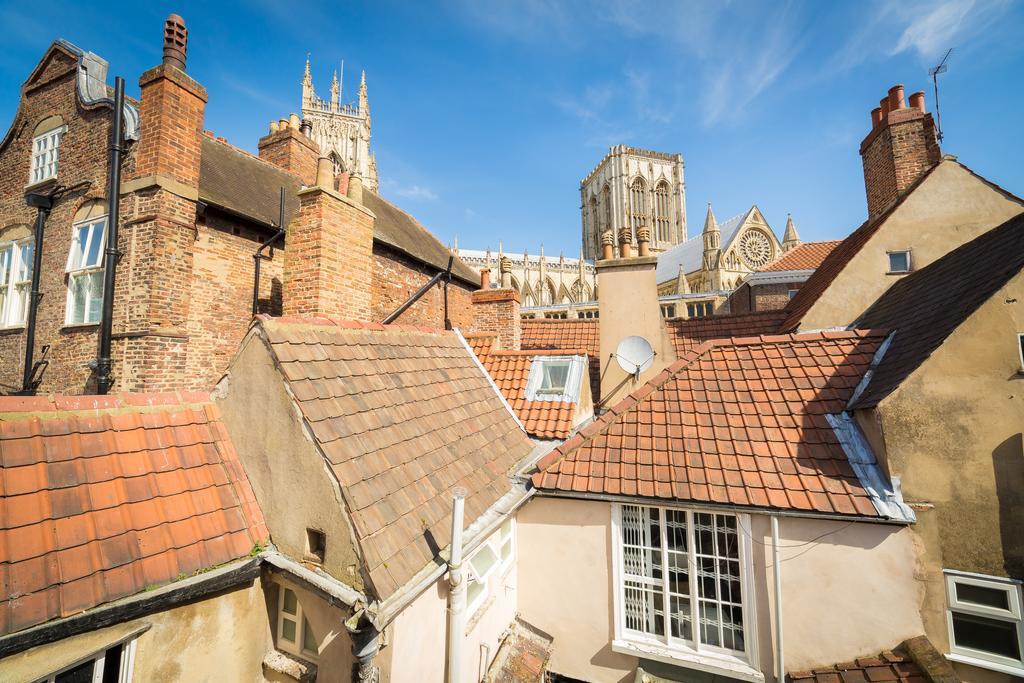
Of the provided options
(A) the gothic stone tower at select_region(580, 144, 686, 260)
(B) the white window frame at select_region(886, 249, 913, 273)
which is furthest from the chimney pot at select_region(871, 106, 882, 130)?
(A) the gothic stone tower at select_region(580, 144, 686, 260)

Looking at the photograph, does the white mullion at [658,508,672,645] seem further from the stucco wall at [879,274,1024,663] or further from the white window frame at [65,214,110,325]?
the white window frame at [65,214,110,325]

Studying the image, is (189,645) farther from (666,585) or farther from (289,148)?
(289,148)

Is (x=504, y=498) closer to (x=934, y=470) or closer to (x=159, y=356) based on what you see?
(x=934, y=470)

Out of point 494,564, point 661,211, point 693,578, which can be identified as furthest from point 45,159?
point 661,211

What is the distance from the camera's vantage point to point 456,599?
376cm

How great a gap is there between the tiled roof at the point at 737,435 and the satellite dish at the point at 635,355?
126 cm

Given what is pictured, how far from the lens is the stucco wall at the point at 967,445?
14.1 feet

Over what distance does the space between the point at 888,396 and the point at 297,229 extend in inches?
328

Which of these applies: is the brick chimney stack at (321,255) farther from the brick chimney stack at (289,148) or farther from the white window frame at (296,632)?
the brick chimney stack at (289,148)

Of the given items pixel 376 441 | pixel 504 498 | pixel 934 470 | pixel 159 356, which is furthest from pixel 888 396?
pixel 159 356

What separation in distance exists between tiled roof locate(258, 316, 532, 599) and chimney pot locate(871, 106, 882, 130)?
14575 millimetres

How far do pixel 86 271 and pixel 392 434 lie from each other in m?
9.81

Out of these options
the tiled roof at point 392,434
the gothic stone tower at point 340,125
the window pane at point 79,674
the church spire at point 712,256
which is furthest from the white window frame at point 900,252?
the gothic stone tower at point 340,125

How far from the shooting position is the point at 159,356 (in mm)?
7789
